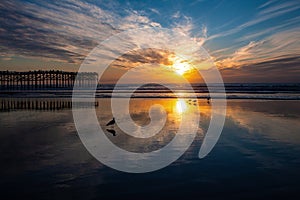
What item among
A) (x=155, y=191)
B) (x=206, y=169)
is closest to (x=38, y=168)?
(x=155, y=191)

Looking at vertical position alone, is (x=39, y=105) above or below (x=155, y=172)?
above

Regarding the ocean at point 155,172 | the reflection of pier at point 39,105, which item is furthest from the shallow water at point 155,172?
the reflection of pier at point 39,105

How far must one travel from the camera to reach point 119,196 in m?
4.58

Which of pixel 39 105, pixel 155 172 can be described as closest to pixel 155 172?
pixel 155 172

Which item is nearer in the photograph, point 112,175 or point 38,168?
point 112,175

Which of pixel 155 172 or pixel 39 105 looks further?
pixel 39 105

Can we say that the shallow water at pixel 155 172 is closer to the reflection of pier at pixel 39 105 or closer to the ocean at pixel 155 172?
the ocean at pixel 155 172

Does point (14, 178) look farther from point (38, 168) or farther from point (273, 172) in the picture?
point (273, 172)

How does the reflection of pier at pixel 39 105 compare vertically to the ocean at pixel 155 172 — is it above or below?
above

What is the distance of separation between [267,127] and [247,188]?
26.0 ft

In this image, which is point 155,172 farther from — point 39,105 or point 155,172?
point 39,105

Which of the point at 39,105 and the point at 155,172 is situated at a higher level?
the point at 39,105

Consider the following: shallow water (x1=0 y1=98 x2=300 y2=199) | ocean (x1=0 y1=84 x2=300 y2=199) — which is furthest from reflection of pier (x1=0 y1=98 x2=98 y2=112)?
shallow water (x1=0 y1=98 x2=300 y2=199)

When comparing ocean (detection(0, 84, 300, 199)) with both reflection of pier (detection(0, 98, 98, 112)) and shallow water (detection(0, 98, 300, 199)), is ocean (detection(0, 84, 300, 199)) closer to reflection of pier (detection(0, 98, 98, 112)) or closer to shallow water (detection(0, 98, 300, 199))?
shallow water (detection(0, 98, 300, 199))
